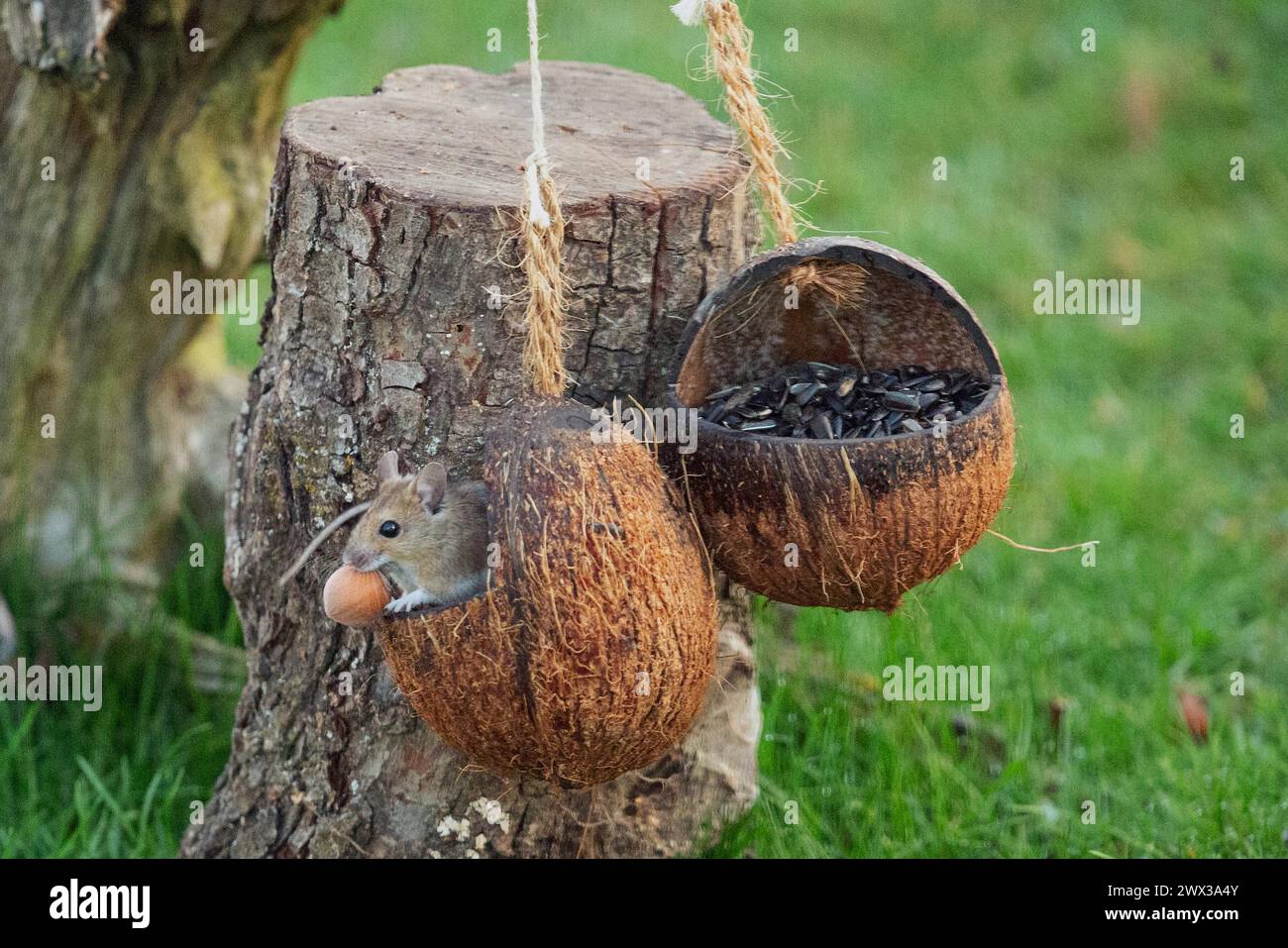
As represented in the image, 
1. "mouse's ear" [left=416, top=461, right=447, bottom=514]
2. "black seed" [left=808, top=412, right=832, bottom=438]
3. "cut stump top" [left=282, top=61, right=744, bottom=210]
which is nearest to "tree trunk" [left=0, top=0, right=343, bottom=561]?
"cut stump top" [left=282, top=61, right=744, bottom=210]

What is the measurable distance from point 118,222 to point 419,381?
1.70 metres

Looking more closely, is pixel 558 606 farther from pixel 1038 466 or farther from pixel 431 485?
pixel 1038 466

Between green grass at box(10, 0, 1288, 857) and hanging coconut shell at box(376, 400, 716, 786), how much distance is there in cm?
95

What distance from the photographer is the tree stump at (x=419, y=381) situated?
2721mm

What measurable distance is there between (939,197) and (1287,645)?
122 inches

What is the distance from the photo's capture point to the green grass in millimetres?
3570

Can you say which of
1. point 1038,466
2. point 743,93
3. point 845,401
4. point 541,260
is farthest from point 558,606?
point 1038,466

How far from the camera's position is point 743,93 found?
2689mm

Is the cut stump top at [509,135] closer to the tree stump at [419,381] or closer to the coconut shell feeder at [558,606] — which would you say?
the tree stump at [419,381]

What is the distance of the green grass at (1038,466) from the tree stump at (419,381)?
0.29 m

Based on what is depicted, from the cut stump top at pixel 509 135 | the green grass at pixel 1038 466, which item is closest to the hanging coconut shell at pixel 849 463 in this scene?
the cut stump top at pixel 509 135

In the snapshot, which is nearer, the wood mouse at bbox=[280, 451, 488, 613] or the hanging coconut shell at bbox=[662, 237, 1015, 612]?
the hanging coconut shell at bbox=[662, 237, 1015, 612]

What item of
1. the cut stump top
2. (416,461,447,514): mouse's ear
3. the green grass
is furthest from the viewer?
the green grass

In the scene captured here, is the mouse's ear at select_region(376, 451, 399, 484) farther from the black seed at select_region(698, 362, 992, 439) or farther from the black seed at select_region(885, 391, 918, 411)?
the black seed at select_region(885, 391, 918, 411)
